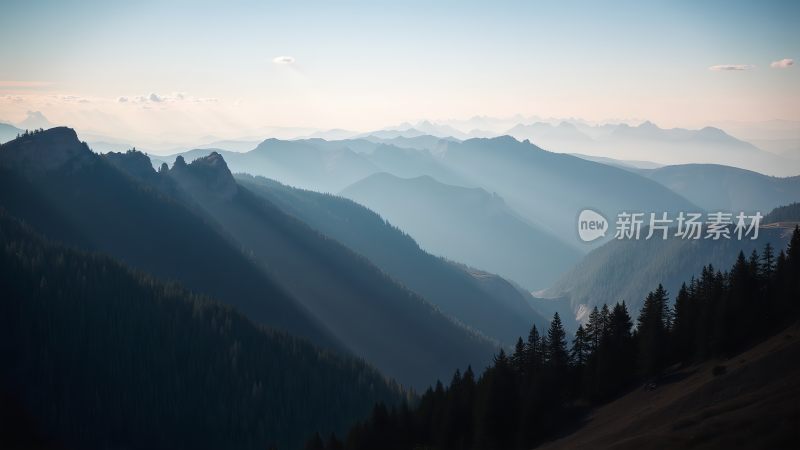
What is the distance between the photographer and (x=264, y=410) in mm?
140375

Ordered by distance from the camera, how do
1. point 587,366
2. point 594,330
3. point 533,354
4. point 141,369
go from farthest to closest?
1. point 141,369
2. point 533,354
3. point 594,330
4. point 587,366

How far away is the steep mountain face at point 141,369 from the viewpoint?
126000 mm

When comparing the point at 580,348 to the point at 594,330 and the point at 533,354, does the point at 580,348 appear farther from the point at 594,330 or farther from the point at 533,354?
the point at 533,354

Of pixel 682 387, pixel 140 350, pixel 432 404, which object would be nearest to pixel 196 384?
pixel 140 350

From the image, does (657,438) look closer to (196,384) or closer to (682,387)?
(682,387)

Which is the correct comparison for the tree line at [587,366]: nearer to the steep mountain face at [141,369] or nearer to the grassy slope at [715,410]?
the grassy slope at [715,410]

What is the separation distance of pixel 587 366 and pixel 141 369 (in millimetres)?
100627

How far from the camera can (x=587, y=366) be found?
81.8m

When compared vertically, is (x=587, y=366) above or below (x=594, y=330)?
below

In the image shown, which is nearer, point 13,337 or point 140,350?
point 13,337

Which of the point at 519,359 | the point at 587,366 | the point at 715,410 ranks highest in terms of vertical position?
the point at 715,410

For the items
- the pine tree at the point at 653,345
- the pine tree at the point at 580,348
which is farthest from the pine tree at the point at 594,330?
the pine tree at the point at 653,345

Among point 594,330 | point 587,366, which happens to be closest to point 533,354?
point 587,366

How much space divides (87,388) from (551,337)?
97.7 metres
